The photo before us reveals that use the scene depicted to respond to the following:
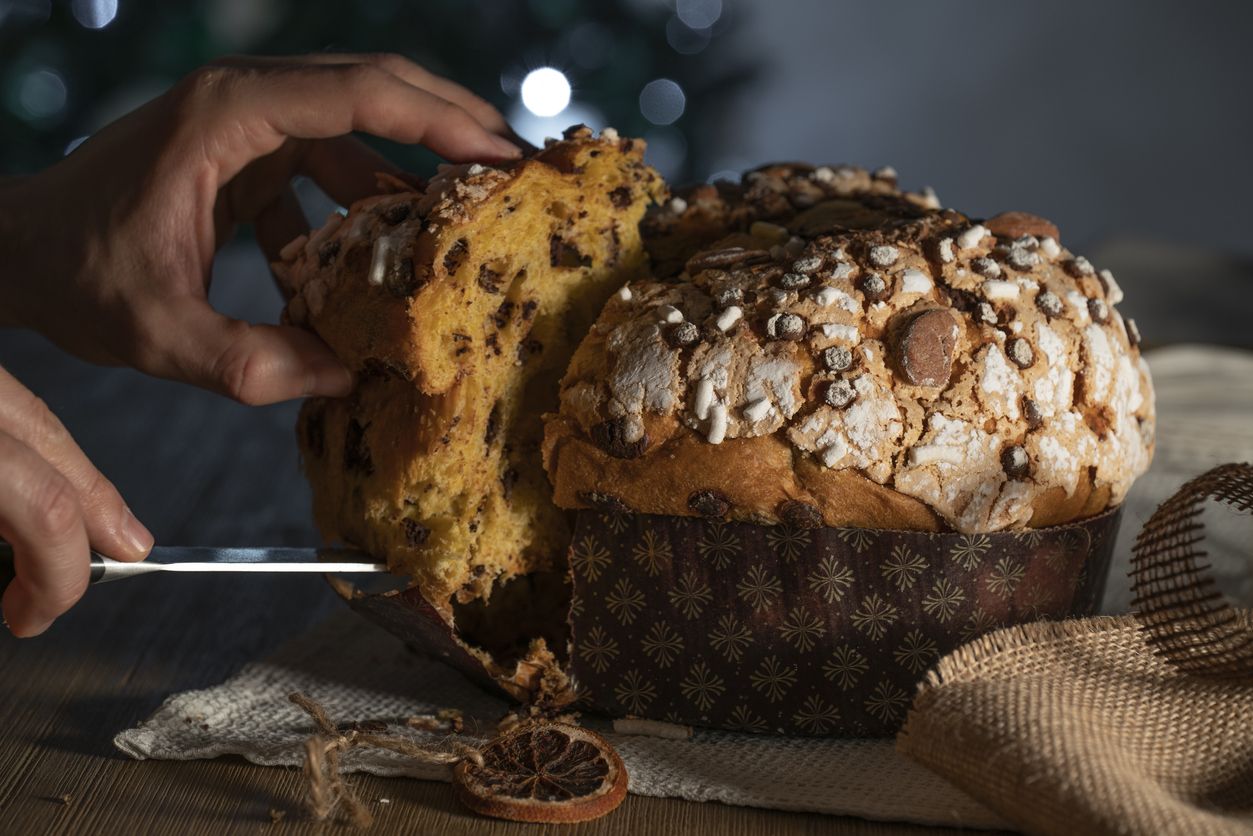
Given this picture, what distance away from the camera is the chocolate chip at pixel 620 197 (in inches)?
55.6

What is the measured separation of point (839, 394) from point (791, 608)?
217 millimetres

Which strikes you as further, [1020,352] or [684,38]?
[684,38]

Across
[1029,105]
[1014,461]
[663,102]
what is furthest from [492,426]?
[1029,105]

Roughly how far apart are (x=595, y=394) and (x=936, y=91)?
16.3ft

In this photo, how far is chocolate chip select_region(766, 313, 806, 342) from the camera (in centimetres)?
120

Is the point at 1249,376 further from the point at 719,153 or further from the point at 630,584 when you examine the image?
the point at 719,153

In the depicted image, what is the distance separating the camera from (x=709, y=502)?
121 cm

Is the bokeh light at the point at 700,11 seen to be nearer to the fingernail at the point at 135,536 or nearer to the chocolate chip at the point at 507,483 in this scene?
the chocolate chip at the point at 507,483

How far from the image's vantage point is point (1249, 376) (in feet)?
7.64

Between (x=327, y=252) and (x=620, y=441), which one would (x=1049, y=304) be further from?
(x=327, y=252)

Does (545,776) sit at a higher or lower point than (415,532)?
lower

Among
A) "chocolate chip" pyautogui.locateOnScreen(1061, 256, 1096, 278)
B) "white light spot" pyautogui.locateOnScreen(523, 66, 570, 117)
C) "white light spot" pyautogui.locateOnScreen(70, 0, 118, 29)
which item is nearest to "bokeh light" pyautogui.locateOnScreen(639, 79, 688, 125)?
"white light spot" pyautogui.locateOnScreen(523, 66, 570, 117)

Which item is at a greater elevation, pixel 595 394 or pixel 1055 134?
pixel 1055 134

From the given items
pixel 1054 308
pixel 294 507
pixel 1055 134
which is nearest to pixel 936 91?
pixel 1055 134
